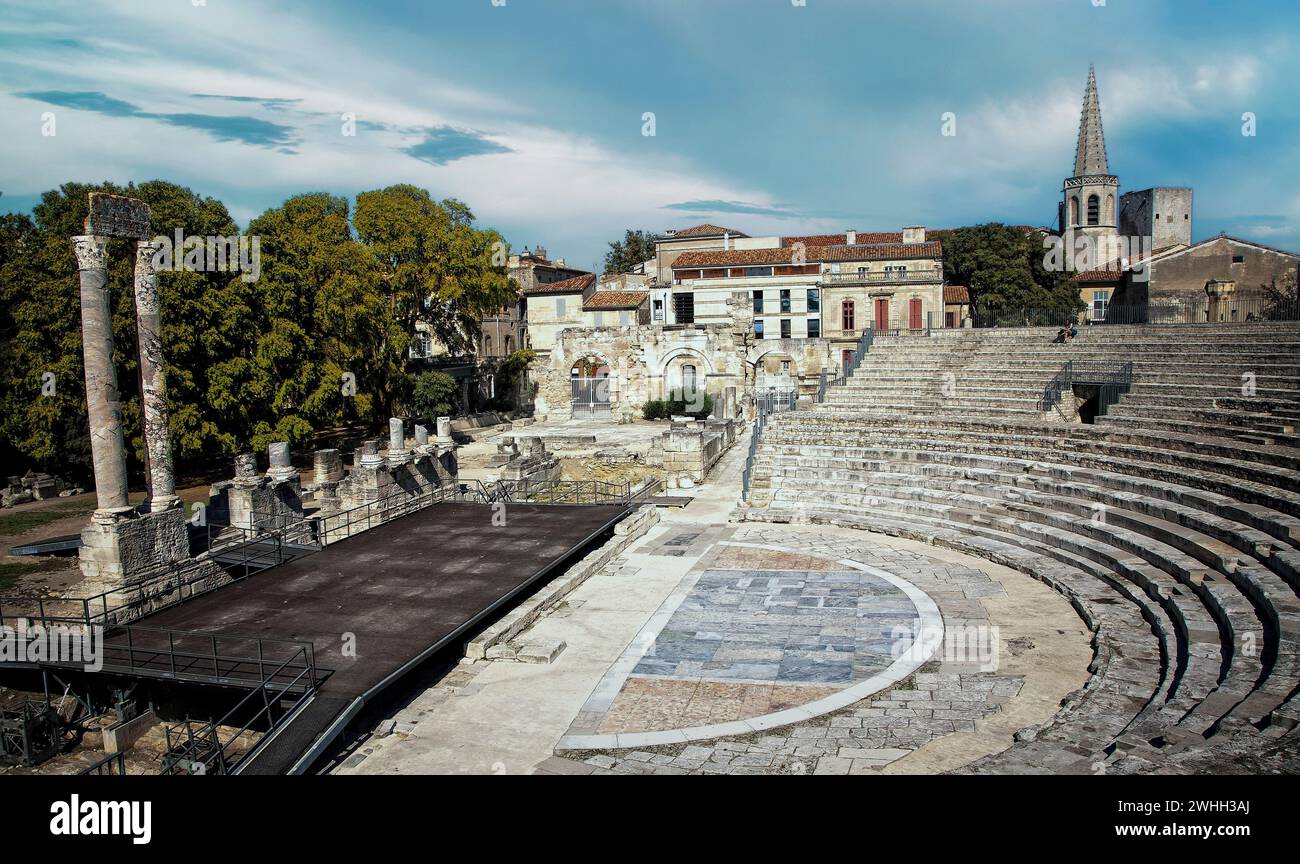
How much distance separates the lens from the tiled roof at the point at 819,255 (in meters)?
53.8

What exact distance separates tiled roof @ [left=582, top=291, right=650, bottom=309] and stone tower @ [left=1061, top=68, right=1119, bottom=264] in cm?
4033

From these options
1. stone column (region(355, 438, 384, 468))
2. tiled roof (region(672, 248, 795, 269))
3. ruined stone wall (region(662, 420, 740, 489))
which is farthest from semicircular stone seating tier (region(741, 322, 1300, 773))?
tiled roof (region(672, 248, 795, 269))

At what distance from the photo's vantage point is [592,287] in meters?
67.5

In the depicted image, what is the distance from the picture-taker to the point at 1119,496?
1720 centimetres

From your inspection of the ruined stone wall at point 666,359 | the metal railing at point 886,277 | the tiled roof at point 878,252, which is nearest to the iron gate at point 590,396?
the ruined stone wall at point 666,359

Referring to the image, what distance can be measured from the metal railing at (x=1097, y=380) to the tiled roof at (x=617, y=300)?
39.2m

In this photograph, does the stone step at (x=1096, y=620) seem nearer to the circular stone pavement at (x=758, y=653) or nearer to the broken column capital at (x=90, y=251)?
the circular stone pavement at (x=758, y=653)

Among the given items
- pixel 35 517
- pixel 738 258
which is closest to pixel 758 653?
pixel 35 517

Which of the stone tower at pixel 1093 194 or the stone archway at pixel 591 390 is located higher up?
the stone tower at pixel 1093 194

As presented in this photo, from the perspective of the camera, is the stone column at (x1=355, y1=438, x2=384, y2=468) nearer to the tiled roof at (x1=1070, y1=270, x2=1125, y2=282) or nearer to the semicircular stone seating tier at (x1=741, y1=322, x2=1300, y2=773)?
the semicircular stone seating tier at (x1=741, y1=322, x2=1300, y2=773)

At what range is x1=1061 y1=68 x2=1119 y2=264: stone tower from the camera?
75312 mm

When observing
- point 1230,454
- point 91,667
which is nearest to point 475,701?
point 91,667

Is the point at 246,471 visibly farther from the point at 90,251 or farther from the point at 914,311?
the point at 914,311

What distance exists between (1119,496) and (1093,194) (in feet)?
229
